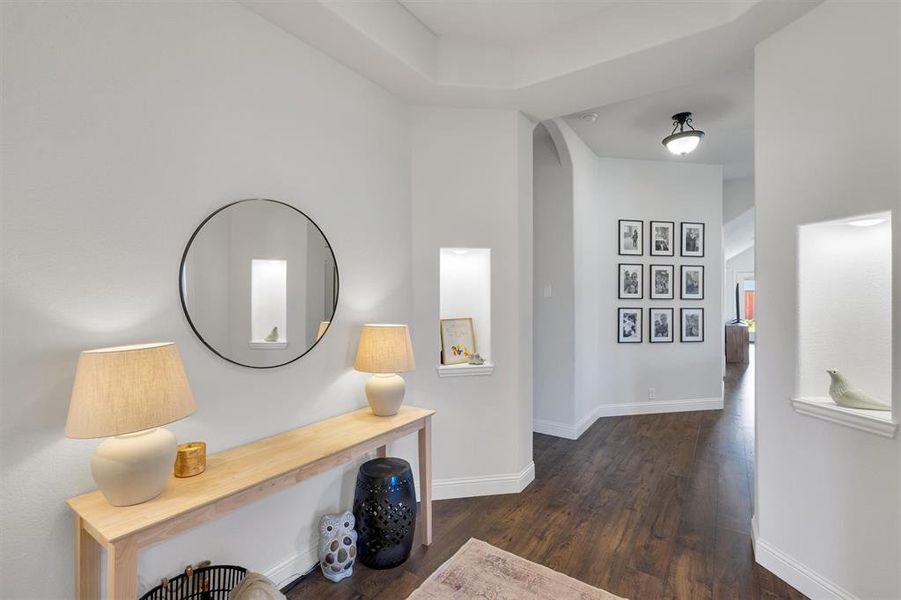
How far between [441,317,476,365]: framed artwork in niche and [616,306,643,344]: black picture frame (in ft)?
8.05

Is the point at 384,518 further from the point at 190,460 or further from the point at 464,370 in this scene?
the point at 464,370

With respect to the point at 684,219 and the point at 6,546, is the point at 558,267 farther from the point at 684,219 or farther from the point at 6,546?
the point at 6,546

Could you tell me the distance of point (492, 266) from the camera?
10.0 feet

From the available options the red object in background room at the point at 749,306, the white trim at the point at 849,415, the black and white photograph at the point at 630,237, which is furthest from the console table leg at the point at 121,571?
the red object in background room at the point at 749,306

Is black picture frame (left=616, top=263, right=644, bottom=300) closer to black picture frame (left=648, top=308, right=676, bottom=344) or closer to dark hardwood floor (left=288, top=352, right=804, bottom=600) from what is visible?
black picture frame (left=648, top=308, right=676, bottom=344)

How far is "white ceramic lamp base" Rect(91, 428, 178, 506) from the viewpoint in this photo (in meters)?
1.29

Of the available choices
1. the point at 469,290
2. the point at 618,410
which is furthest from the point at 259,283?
the point at 618,410

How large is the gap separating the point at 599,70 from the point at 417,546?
303 centimetres

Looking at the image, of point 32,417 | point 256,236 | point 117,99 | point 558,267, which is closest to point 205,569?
point 32,417

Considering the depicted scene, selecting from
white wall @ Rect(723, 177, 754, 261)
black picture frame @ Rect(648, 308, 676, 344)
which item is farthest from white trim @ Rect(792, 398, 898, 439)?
white wall @ Rect(723, 177, 754, 261)

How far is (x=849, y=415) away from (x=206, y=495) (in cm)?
259

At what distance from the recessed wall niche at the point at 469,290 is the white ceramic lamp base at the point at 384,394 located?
2.36 feet

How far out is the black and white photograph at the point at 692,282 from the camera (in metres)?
5.11

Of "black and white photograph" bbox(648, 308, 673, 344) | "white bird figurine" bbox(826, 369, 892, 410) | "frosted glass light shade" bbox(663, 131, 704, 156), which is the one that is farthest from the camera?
"black and white photograph" bbox(648, 308, 673, 344)
